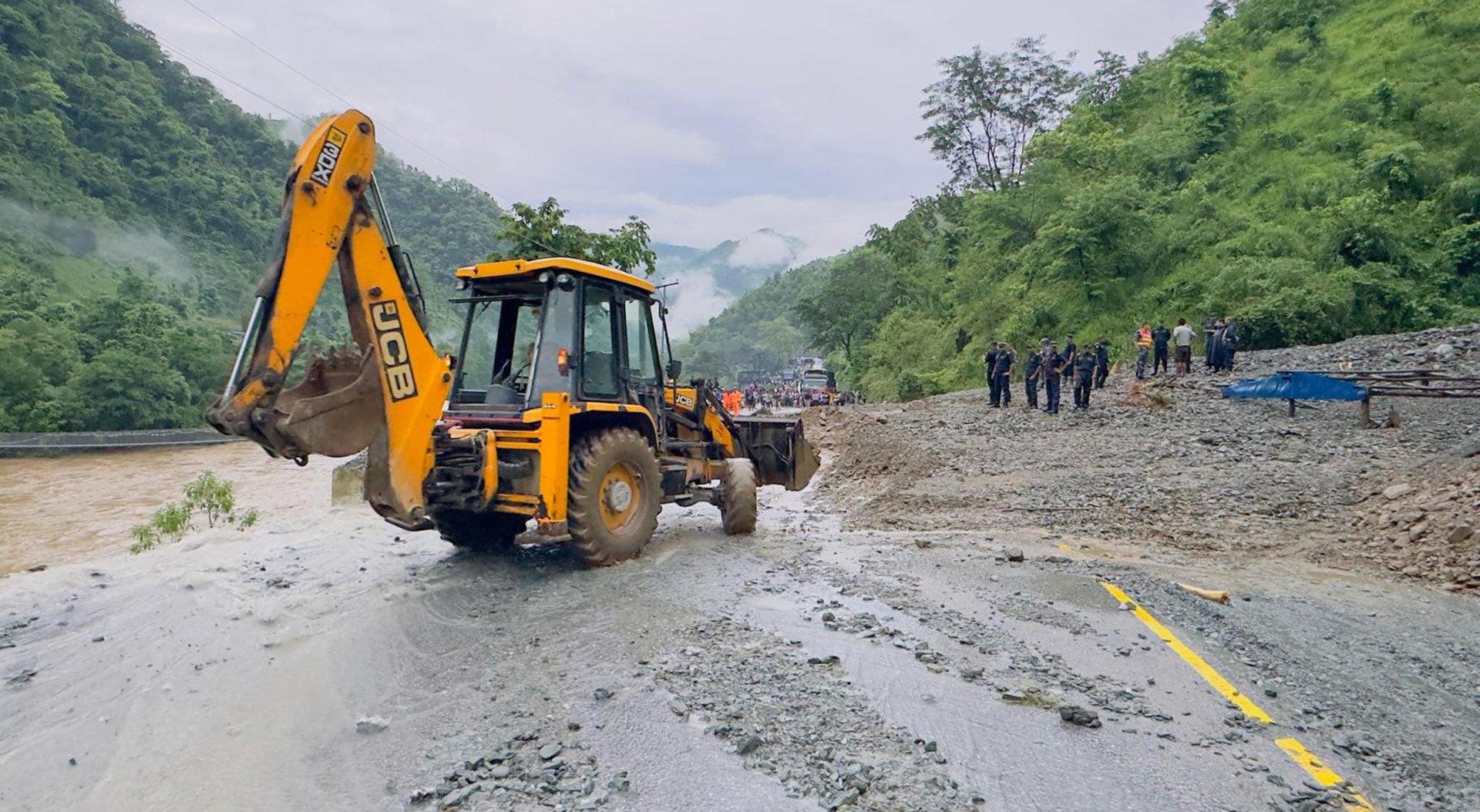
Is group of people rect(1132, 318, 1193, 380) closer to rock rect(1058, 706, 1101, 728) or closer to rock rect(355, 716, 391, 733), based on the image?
rock rect(1058, 706, 1101, 728)

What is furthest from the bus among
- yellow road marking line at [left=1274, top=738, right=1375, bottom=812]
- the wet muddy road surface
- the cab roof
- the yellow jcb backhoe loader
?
yellow road marking line at [left=1274, top=738, right=1375, bottom=812]

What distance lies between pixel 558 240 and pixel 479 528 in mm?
8033

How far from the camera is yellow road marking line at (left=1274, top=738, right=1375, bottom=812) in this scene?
3.21 m

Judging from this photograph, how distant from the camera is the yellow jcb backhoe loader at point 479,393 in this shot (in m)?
5.27

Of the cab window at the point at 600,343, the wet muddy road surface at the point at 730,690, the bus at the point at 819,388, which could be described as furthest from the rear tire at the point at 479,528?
the bus at the point at 819,388

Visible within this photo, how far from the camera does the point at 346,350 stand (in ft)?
19.3

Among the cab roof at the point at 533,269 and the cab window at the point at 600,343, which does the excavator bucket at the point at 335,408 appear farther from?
the cab window at the point at 600,343

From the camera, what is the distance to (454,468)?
6305 mm

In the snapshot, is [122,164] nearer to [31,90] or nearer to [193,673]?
[31,90]

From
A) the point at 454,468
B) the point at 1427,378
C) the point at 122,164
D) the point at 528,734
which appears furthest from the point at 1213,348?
the point at 122,164

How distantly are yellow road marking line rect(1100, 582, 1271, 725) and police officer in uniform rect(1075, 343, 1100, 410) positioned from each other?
10920 mm

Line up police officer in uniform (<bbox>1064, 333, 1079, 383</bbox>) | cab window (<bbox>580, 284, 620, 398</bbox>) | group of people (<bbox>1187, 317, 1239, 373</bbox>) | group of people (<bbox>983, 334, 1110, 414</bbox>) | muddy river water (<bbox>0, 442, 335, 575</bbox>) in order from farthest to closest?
group of people (<bbox>1187, 317, 1239, 373</bbox>)
police officer in uniform (<bbox>1064, 333, 1079, 383</bbox>)
group of people (<bbox>983, 334, 1110, 414</bbox>)
muddy river water (<bbox>0, 442, 335, 575</bbox>)
cab window (<bbox>580, 284, 620, 398</bbox>)

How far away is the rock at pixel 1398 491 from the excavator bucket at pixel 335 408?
30.7ft

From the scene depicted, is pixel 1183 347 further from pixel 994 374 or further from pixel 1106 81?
pixel 1106 81
